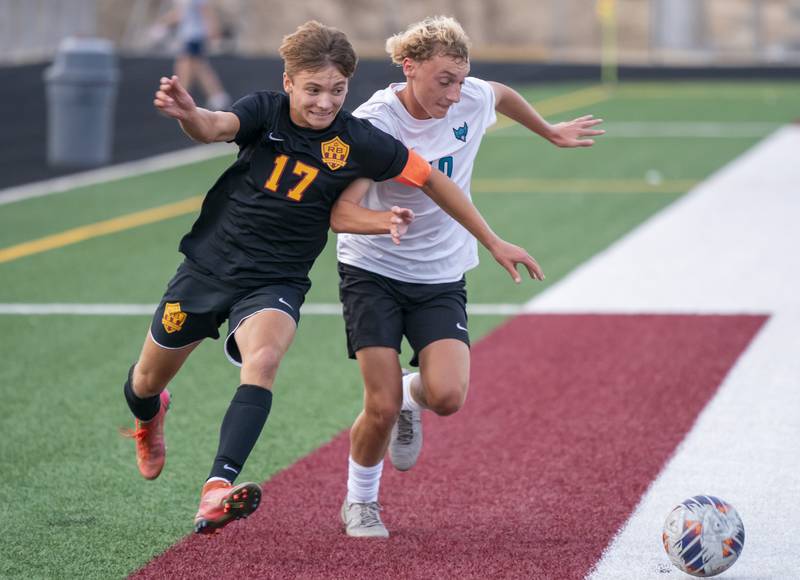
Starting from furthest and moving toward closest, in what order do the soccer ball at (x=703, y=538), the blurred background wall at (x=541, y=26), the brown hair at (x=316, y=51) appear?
the blurred background wall at (x=541, y=26) < the brown hair at (x=316, y=51) < the soccer ball at (x=703, y=538)

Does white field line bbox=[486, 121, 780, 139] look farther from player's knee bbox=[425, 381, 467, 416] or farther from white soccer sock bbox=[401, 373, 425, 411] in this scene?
player's knee bbox=[425, 381, 467, 416]

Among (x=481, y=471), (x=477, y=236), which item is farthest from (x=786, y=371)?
(x=477, y=236)

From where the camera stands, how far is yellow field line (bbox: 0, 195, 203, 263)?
12594mm

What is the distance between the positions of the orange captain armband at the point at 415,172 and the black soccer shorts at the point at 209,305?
61 centimetres

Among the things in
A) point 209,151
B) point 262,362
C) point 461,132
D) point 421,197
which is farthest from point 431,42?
point 209,151

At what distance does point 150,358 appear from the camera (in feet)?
19.5

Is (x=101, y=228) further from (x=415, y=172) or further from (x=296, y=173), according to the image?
(x=415, y=172)

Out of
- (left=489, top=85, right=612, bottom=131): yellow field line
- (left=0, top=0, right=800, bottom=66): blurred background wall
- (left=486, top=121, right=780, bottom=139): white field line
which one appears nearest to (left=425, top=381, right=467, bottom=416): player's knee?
(left=486, top=121, right=780, bottom=139): white field line

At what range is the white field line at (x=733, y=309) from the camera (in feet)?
18.6

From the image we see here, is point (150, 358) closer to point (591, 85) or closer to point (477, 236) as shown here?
point (477, 236)

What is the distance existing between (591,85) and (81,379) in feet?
77.4

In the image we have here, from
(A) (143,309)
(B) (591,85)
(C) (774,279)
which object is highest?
(C) (774,279)

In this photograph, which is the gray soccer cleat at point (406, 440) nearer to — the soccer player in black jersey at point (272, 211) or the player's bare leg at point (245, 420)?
the soccer player in black jersey at point (272, 211)

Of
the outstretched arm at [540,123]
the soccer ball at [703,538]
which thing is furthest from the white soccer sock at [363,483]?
the outstretched arm at [540,123]
